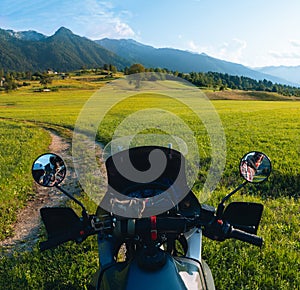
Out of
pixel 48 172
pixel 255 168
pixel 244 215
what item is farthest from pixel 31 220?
pixel 255 168

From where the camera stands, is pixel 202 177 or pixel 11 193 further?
pixel 202 177

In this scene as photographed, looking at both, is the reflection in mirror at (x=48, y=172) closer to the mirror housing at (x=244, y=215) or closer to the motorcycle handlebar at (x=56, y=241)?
the motorcycle handlebar at (x=56, y=241)

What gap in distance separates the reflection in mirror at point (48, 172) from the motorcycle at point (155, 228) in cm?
2

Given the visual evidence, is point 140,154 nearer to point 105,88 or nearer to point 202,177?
point 105,88

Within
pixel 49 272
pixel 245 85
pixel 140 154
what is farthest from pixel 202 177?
pixel 245 85

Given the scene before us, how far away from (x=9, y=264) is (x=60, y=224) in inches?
114

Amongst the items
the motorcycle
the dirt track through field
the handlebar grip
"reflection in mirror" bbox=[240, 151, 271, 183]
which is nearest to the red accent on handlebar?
the motorcycle

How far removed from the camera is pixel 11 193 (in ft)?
25.7

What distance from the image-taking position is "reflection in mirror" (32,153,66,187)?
7.73 ft

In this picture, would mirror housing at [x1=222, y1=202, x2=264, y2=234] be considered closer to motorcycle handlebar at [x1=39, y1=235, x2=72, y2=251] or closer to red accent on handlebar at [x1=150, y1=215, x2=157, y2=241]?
red accent on handlebar at [x1=150, y1=215, x2=157, y2=241]

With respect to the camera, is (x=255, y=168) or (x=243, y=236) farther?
(x=255, y=168)

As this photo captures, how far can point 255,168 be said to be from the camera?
2.53 m

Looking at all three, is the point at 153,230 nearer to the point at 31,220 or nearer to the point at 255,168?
the point at 255,168

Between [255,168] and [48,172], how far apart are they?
1.62 metres
